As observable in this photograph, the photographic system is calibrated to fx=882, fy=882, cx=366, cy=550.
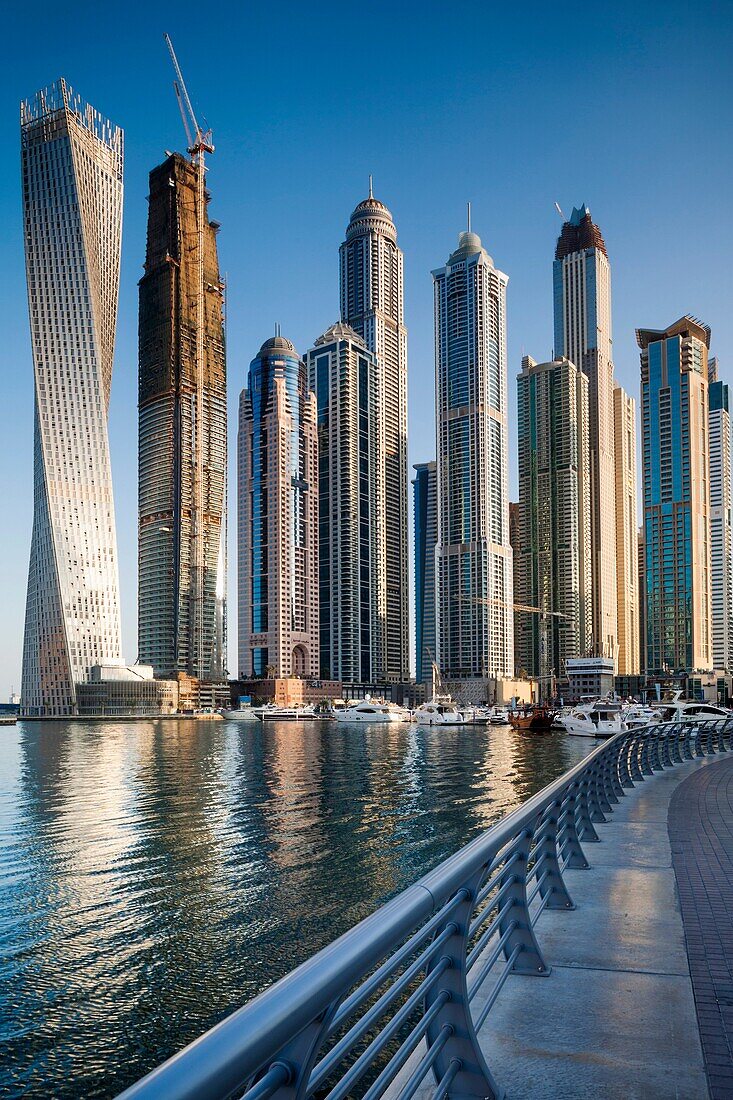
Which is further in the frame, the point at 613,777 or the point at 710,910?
the point at 613,777

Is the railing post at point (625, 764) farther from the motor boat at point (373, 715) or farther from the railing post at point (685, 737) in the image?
the motor boat at point (373, 715)

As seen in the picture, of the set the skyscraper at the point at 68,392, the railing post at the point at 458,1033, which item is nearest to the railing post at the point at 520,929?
the railing post at the point at 458,1033

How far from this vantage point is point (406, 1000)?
621 cm

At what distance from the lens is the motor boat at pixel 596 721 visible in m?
107

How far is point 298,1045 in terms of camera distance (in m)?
2.92

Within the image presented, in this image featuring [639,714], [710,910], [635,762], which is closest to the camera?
[710,910]

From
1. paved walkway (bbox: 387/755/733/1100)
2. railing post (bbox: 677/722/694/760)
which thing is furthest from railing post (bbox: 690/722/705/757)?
paved walkway (bbox: 387/755/733/1100)

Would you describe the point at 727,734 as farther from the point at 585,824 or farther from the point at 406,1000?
the point at 406,1000

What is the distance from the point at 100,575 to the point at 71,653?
707 inches

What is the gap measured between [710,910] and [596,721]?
10702cm

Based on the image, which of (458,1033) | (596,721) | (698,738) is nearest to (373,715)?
(596,721)

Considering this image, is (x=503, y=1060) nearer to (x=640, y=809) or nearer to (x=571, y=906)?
(x=571, y=906)

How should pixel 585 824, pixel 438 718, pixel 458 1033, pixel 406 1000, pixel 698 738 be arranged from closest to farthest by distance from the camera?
pixel 458 1033 < pixel 406 1000 < pixel 585 824 < pixel 698 738 < pixel 438 718

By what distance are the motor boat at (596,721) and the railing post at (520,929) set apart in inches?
4009
